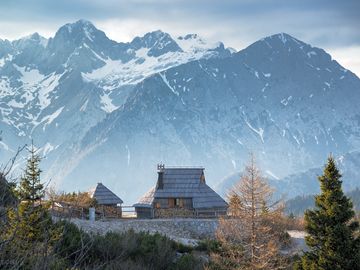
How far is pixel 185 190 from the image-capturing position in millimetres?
51531

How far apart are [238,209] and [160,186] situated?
31.0m

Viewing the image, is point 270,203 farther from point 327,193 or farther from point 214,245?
point 214,245

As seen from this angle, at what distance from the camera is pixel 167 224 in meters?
41.8

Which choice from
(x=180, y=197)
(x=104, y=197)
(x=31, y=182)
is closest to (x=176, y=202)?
(x=180, y=197)

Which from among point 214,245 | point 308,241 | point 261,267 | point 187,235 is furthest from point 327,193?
point 187,235

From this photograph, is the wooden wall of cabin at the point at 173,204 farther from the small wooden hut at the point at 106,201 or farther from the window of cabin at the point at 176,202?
the small wooden hut at the point at 106,201

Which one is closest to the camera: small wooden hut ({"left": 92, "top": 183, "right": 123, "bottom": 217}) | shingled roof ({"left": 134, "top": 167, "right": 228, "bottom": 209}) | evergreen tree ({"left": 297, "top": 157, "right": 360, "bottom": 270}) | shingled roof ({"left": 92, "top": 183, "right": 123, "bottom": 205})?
evergreen tree ({"left": 297, "top": 157, "right": 360, "bottom": 270})

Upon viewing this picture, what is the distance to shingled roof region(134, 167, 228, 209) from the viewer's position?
51.2 meters

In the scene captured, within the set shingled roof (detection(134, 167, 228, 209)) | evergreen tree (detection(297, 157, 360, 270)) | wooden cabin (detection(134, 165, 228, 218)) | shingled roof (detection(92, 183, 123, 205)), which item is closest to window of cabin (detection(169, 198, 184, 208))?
wooden cabin (detection(134, 165, 228, 218))

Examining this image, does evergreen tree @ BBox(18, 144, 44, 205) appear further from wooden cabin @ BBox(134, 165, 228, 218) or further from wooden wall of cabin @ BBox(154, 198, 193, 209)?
wooden wall of cabin @ BBox(154, 198, 193, 209)

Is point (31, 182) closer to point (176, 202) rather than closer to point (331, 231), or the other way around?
point (331, 231)

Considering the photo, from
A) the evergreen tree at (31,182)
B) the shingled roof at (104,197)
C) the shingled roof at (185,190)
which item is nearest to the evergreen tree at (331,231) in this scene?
the evergreen tree at (31,182)

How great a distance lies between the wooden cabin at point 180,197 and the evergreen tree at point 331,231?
28.7m

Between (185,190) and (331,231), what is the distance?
104 ft
